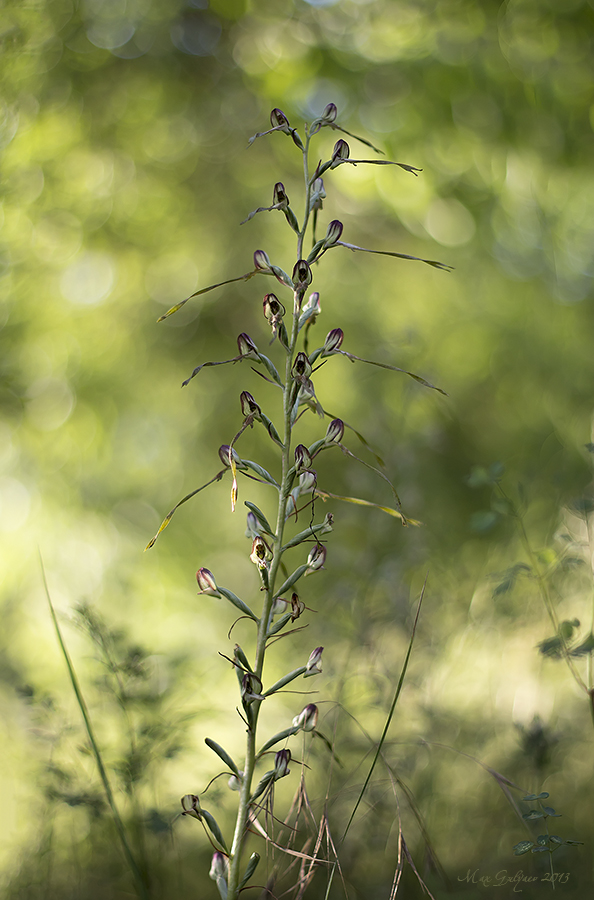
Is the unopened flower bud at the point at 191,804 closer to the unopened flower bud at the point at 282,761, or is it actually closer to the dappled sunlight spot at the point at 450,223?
the unopened flower bud at the point at 282,761

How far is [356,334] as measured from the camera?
257cm

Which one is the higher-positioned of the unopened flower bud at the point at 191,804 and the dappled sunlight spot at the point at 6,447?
the dappled sunlight spot at the point at 6,447

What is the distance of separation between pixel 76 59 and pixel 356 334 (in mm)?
1757

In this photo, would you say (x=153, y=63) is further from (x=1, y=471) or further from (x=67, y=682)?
(x=67, y=682)

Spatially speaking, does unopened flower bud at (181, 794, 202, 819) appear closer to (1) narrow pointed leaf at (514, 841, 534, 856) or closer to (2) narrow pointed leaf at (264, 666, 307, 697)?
(2) narrow pointed leaf at (264, 666, 307, 697)

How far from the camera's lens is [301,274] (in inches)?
17.5

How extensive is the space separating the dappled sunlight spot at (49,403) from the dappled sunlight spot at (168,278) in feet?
2.11

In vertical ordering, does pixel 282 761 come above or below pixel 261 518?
below

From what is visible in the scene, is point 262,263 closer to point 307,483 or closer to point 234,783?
point 307,483

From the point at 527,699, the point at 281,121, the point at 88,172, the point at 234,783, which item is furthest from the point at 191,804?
the point at 88,172

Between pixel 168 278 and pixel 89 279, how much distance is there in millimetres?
378

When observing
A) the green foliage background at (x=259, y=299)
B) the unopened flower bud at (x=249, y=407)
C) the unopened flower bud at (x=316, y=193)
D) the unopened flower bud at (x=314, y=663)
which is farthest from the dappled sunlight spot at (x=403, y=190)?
the unopened flower bud at (x=314, y=663)

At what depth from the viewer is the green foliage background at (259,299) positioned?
203 centimetres

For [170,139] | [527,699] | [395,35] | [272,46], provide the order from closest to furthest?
[527,699] < [395,35] < [272,46] < [170,139]
